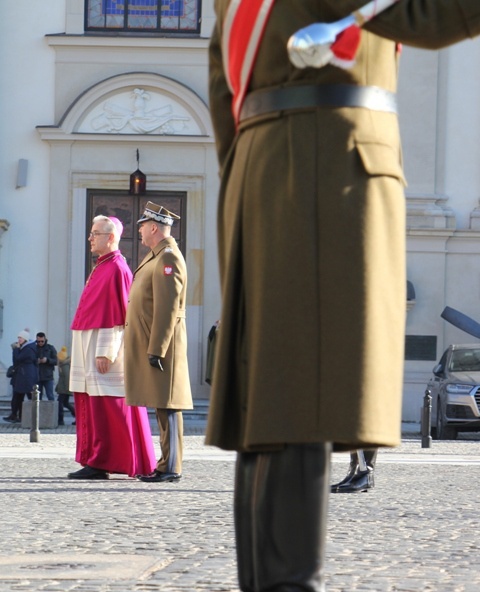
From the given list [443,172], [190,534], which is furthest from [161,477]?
[443,172]

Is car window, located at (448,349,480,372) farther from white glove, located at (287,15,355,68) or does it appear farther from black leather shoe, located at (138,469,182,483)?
white glove, located at (287,15,355,68)

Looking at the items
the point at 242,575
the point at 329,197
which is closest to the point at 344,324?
the point at 329,197

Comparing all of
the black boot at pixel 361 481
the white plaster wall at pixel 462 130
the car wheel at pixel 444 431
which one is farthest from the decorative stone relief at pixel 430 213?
the black boot at pixel 361 481

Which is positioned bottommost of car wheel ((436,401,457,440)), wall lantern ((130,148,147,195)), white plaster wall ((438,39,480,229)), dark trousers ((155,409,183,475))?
car wheel ((436,401,457,440))

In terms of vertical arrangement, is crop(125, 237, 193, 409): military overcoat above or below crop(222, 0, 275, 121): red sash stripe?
below

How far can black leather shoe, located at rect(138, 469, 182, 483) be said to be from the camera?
9.91 meters

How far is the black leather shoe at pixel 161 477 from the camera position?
9.91 metres

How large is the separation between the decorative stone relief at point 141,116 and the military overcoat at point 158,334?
54.2ft

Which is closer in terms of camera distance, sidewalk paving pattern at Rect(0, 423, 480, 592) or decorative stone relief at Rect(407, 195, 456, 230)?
sidewalk paving pattern at Rect(0, 423, 480, 592)

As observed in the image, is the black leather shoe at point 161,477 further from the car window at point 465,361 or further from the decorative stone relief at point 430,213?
the decorative stone relief at point 430,213

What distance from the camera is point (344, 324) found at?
3402 millimetres

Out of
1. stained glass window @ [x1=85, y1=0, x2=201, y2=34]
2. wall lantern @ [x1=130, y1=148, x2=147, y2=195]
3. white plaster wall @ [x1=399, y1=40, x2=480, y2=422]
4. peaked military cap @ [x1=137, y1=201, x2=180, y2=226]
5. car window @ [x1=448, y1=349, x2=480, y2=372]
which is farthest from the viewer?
stained glass window @ [x1=85, y1=0, x2=201, y2=34]

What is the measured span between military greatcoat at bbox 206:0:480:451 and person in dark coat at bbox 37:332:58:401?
66.7 ft

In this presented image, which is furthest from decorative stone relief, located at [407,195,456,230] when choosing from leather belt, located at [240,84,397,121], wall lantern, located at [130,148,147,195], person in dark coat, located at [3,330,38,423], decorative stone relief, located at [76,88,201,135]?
leather belt, located at [240,84,397,121]
